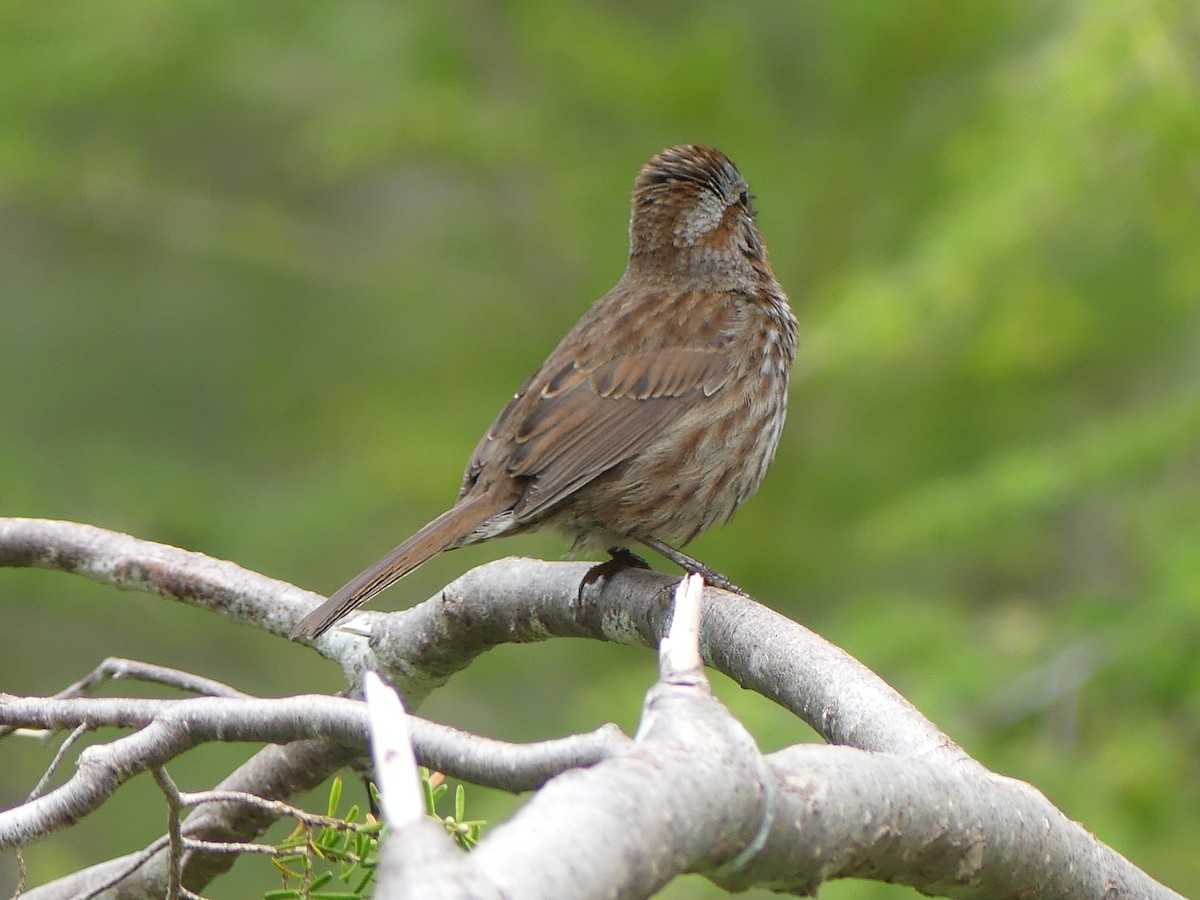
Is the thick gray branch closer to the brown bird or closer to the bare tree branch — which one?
the bare tree branch

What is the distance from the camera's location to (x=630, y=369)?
4516 mm

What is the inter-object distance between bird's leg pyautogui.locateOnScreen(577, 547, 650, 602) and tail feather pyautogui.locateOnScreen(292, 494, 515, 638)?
0.35 metres

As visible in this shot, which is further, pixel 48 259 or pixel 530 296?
pixel 48 259

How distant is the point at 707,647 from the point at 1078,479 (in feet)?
8.96

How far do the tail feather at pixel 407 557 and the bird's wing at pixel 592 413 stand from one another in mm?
96

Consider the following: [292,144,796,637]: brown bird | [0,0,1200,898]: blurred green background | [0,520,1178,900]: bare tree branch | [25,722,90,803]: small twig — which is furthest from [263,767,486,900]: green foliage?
[0,0,1200,898]: blurred green background

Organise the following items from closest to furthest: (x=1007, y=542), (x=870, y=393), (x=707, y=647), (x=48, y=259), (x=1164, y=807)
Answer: (x=707, y=647), (x=1164, y=807), (x=1007, y=542), (x=870, y=393), (x=48, y=259)

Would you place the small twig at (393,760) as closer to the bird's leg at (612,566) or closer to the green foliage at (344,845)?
Result: the green foliage at (344,845)

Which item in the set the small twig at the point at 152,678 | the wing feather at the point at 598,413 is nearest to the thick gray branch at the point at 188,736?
the small twig at the point at 152,678

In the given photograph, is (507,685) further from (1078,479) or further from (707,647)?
(707,647)

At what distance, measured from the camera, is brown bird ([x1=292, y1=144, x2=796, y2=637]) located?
4.20m

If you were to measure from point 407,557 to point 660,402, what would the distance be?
3.40ft

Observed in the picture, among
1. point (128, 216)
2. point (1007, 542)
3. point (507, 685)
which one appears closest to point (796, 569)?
point (1007, 542)

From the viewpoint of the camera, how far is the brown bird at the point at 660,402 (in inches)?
165
